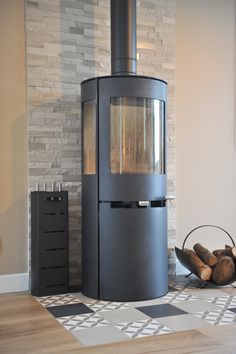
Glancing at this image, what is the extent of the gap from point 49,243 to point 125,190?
72 cm

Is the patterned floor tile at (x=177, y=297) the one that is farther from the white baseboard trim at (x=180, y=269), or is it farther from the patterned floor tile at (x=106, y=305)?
the white baseboard trim at (x=180, y=269)

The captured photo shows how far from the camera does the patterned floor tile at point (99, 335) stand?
2498 mm

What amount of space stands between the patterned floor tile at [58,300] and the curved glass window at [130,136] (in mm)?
961

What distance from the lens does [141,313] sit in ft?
9.91

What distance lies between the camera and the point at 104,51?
13.0 ft

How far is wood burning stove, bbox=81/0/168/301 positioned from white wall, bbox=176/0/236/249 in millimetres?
885

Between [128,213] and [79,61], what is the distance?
140cm

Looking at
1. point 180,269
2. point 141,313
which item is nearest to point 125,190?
point 141,313

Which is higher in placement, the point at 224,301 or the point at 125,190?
the point at 125,190

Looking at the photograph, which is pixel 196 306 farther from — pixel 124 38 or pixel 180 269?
pixel 124 38

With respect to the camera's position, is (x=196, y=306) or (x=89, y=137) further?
(x=89, y=137)

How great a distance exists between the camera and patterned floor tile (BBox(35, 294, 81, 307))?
3270 millimetres

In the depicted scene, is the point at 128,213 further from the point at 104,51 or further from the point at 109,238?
the point at 104,51

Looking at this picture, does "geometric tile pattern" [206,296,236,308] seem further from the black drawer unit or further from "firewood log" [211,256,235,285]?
the black drawer unit
